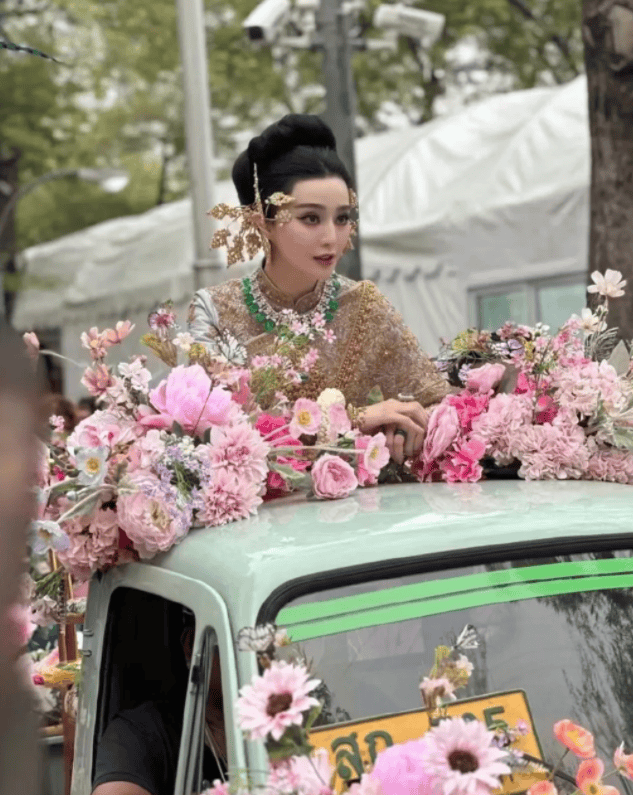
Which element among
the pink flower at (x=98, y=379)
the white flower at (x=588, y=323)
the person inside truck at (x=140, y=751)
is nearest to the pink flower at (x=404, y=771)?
the person inside truck at (x=140, y=751)

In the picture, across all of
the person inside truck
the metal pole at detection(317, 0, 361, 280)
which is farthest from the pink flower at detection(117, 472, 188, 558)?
the metal pole at detection(317, 0, 361, 280)

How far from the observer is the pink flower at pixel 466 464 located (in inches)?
137

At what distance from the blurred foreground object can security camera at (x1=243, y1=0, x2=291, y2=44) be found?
10180 mm

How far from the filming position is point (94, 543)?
10.3 ft

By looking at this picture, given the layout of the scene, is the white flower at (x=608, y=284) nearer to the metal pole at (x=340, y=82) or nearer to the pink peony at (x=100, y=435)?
the pink peony at (x=100, y=435)

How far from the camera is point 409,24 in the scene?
13.0 meters

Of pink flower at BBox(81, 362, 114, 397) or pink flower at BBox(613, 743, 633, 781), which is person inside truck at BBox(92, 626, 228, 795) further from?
pink flower at BBox(613, 743, 633, 781)

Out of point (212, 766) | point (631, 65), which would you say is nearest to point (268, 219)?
point (212, 766)

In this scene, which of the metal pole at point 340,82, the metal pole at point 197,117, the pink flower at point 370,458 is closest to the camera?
the pink flower at point 370,458

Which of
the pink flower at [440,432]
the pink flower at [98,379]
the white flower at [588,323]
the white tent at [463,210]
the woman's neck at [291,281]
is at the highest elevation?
the white tent at [463,210]

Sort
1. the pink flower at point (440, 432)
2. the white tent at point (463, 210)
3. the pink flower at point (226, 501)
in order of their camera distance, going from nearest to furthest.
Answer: the pink flower at point (226, 501)
the pink flower at point (440, 432)
the white tent at point (463, 210)

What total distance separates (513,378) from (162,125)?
23359 millimetres

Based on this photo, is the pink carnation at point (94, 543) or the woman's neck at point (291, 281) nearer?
the pink carnation at point (94, 543)

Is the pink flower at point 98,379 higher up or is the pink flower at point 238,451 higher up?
the pink flower at point 98,379
